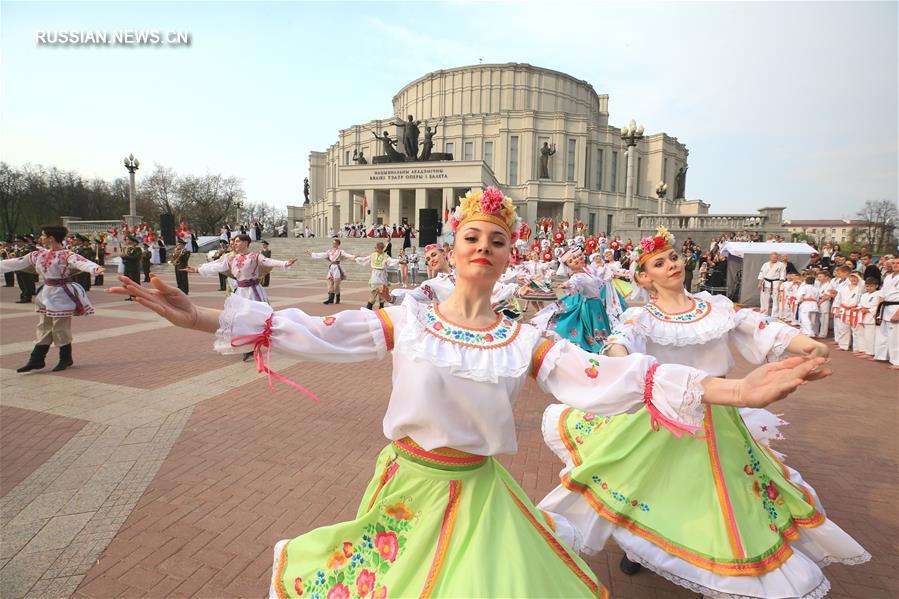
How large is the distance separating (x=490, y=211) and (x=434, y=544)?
5.07ft

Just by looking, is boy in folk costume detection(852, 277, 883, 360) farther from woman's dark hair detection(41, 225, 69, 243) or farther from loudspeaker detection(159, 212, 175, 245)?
loudspeaker detection(159, 212, 175, 245)

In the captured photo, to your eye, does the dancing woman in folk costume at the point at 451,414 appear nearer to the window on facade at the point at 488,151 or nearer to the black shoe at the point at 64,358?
the black shoe at the point at 64,358

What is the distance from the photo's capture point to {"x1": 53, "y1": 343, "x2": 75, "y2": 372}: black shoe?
7.68m

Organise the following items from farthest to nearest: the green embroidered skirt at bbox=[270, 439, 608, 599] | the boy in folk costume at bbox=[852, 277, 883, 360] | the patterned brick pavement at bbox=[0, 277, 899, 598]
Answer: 1. the boy in folk costume at bbox=[852, 277, 883, 360]
2. the patterned brick pavement at bbox=[0, 277, 899, 598]
3. the green embroidered skirt at bbox=[270, 439, 608, 599]

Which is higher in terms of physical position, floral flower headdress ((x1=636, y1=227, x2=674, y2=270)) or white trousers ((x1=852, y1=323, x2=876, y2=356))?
floral flower headdress ((x1=636, y1=227, x2=674, y2=270))

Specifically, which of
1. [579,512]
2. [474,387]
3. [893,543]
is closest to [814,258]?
[893,543]

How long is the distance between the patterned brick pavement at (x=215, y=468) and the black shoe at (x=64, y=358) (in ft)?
1.05

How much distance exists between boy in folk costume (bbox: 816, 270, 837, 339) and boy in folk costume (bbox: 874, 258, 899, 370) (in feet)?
7.73

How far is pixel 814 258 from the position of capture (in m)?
18.1

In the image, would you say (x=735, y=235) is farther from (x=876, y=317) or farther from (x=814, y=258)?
(x=876, y=317)

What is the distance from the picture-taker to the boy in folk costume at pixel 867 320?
1079cm

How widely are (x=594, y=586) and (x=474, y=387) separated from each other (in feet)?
3.28

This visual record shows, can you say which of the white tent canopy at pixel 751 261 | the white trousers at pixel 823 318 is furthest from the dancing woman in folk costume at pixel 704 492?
the white tent canopy at pixel 751 261

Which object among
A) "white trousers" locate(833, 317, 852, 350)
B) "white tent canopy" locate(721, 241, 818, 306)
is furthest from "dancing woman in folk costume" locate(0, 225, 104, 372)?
"white tent canopy" locate(721, 241, 818, 306)
